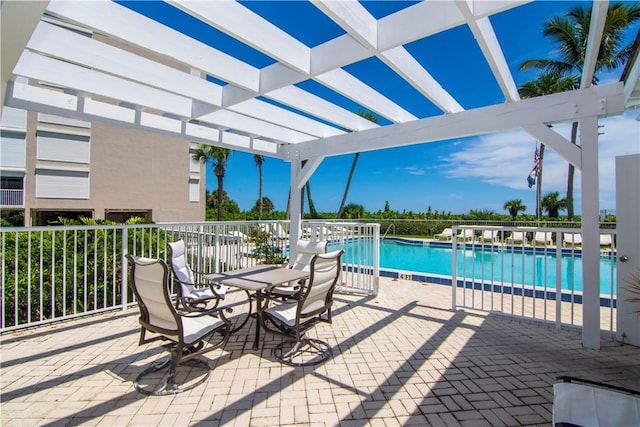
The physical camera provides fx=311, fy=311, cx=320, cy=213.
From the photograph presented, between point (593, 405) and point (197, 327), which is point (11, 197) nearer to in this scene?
point (197, 327)

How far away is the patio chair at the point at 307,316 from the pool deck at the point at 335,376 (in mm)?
167

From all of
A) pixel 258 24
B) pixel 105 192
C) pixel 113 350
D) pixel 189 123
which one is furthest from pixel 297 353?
pixel 105 192

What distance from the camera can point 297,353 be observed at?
11.4 feet

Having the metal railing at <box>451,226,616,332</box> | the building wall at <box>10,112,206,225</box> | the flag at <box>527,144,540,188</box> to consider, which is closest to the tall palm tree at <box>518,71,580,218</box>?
the flag at <box>527,144,540,188</box>

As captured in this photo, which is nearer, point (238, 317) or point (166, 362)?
point (166, 362)

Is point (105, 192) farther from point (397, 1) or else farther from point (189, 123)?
point (397, 1)

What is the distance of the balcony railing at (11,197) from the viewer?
18.8m

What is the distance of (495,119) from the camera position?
165 inches

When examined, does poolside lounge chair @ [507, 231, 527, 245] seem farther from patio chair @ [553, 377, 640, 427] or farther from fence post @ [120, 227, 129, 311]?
fence post @ [120, 227, 129, 311]

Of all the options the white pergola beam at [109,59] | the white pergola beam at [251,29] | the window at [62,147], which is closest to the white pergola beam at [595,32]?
the white pergola beam at [251,29]

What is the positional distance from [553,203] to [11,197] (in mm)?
37157

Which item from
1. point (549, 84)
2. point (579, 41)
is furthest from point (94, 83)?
point (579, 41)

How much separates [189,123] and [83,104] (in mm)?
1534

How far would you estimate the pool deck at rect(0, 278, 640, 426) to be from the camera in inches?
94.8
